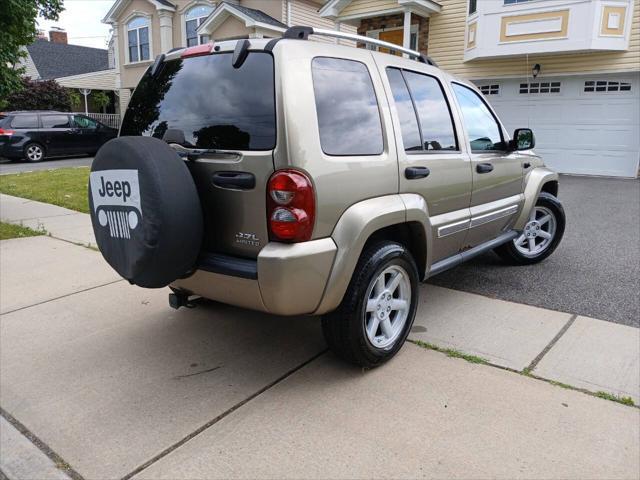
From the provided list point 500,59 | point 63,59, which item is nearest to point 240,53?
point 500,59

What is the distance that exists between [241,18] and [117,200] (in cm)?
1793

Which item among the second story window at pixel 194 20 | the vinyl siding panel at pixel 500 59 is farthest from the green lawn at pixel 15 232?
the second story window at pixel 194 20


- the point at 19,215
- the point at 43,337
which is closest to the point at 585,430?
the point at 43,337

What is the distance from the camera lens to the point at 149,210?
2.72m

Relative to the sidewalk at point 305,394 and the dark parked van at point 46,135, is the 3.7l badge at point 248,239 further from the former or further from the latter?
the dark parked van at point 46,135

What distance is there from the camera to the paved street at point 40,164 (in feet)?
50.9

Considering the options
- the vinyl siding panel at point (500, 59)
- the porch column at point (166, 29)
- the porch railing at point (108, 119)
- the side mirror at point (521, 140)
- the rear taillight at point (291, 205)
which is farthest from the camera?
the porch railing at point (108, 119)

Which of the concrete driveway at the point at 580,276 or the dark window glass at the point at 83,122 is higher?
the dark window glass at the point at 83,122

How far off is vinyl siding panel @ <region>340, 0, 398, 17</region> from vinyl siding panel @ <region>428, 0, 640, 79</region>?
1325 millimetres

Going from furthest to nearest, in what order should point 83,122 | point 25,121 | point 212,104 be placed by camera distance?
1. point 83,122
2. point 25,121
3. point 212,104

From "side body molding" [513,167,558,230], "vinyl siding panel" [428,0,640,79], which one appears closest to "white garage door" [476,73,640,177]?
"vinyl siding panel" [428,0,640,79]

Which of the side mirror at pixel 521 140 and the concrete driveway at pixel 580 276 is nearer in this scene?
the concrete driveway at pixel 580 276

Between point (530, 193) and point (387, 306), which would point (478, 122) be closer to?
point (530, 193)

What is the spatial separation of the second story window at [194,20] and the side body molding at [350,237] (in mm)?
20875
